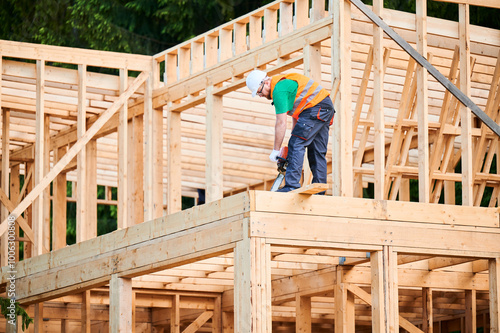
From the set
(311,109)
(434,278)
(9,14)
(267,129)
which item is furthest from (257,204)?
(9,14)

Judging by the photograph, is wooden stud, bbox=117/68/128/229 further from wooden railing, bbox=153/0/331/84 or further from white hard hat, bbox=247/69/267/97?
white hard hat, bbox=247/69/267/97

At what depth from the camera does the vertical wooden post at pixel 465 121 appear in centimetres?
1142

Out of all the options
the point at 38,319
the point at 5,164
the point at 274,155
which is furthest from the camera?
the point at 5,164

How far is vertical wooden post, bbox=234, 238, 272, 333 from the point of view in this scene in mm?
9133

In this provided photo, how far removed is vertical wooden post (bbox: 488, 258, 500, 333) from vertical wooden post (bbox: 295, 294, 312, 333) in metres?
3.19

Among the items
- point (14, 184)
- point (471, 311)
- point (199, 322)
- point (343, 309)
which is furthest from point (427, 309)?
point (14, 184)

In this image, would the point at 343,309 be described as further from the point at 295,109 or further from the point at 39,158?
the point at 39,158

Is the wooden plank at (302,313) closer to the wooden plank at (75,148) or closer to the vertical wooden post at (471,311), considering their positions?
the vertical wooden post at (471,311)

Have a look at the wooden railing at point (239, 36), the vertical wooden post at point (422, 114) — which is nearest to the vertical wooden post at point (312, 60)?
the wooden railing at point (239, 36)

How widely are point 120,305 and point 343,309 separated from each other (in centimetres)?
312

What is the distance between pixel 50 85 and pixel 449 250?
7369 millimetres

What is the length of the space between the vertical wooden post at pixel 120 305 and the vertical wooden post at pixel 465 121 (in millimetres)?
4040

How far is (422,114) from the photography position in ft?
37.1

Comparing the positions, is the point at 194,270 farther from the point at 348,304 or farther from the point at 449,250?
the point at 449,250
